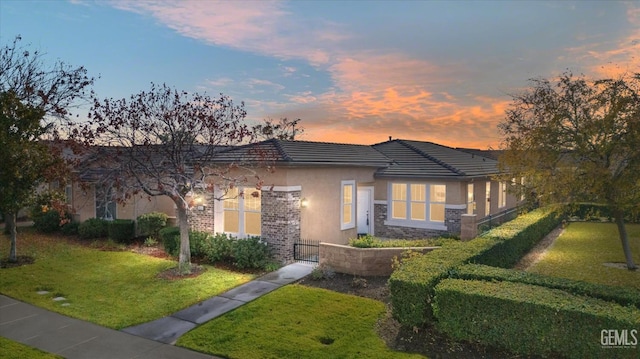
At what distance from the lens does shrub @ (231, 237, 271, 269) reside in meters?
13.5

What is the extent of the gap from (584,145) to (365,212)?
9987 millimetres

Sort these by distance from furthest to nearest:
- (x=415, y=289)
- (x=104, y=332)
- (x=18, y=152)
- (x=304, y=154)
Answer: (x=304, y=154)
(x=18, y=152)
(x=104, y=332)
(x=415, y=289)

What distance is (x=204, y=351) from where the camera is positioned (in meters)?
7.78

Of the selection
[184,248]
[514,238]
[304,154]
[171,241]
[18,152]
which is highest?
[304,154]

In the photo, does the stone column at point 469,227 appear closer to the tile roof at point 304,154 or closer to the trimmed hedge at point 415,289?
the tile roof at point 304,154

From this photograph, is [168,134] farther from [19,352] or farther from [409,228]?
[409,228]

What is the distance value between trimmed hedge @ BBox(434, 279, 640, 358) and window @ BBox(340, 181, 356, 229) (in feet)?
29.6

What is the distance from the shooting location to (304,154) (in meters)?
15.6

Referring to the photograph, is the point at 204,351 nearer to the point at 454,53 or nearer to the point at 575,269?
the point at 575,269

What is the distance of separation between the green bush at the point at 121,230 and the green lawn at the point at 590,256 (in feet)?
56.0

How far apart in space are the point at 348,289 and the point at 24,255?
Answer: 1340 cm

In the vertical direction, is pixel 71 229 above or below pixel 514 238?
below

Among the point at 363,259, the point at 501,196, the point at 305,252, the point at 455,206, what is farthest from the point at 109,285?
the point at 501,196

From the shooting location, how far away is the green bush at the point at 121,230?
18.6m
